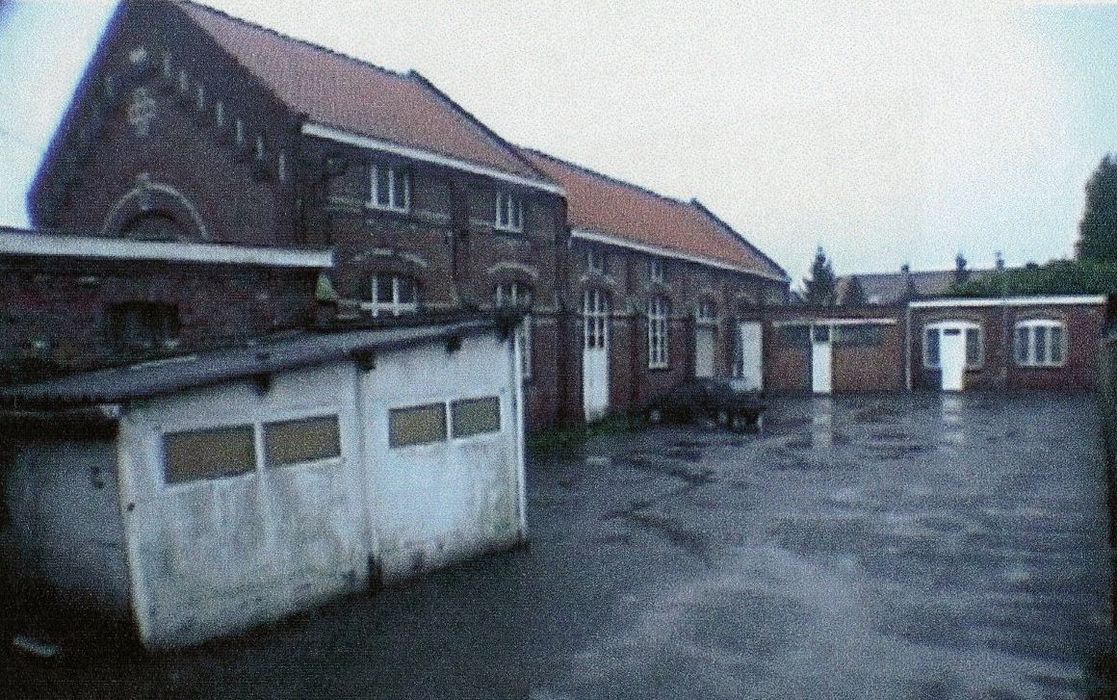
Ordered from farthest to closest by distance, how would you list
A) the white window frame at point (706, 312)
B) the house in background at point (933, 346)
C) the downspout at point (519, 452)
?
the white window frame at point (706, 312), the house in background at point (933, 346), the downspout at point (519, 452)

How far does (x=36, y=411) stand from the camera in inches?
318

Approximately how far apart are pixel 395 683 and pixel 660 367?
76.1 ft

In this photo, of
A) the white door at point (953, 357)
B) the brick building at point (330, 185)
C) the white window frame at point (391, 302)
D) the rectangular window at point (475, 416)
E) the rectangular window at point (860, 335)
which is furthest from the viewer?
the rectangular window at point (860, 335)

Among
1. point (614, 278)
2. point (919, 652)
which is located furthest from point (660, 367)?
point (919, 652)

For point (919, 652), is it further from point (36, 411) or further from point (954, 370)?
point (954, 370)

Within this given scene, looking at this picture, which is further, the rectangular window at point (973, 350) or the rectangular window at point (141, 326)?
the rectangular window at point (973, 350)

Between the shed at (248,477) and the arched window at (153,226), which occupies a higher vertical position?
the arched window at (153,226)

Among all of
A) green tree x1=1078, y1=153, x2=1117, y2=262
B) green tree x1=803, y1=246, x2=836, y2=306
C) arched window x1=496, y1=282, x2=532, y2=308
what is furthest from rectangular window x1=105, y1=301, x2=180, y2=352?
green tree x1=1078, y1=153, x2=1117, y2=262

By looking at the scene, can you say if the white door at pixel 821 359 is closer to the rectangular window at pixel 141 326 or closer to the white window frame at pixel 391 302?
the white window frame at pixel 391 302

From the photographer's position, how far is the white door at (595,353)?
2548 centimetres

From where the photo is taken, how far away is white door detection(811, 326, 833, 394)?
34094 mm

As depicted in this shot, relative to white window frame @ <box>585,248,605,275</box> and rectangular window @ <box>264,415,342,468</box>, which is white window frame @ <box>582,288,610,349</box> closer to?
white window frame @ <box>585,248,605,275</box>

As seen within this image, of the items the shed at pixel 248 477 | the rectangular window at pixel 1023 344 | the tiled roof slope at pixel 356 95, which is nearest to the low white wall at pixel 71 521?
the shed at pixel 248 477

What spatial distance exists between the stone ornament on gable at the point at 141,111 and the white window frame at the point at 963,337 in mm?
28967
